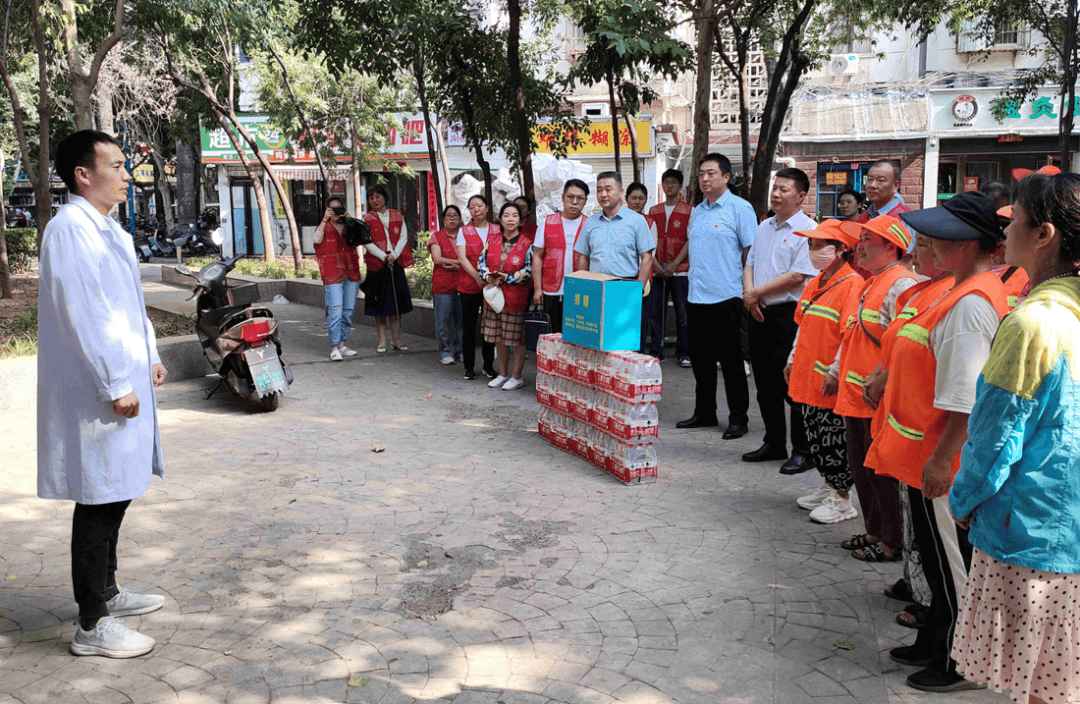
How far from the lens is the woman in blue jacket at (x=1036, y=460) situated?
87.7 inches

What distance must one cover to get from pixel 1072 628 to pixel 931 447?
86 centimetres

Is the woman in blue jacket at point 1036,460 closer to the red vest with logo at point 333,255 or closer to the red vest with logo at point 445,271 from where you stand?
the red vest with logo at point 445,271

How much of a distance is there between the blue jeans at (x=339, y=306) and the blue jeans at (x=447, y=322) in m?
1.00

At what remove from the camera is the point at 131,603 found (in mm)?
3820

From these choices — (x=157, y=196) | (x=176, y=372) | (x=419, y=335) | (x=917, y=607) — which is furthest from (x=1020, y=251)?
(x=157, y=196)

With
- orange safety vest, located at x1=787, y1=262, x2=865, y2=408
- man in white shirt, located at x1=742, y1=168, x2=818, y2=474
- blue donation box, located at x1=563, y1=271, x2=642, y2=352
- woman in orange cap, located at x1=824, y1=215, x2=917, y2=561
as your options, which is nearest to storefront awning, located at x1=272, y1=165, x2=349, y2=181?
blue donation box, located at x1=563, y1=271, x2=642, y2=352

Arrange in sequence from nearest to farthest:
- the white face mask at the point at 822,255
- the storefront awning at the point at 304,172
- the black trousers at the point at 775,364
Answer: the white face mask at the point at 822,255 < the black trousers at the point at 775,364 < the storefront awning at the point at 304,172

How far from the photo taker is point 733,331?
22.3 feet

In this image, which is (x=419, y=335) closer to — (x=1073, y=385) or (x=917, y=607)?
(x=917, y=607)

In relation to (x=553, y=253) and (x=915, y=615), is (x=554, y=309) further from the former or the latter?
(x=915, y=615)

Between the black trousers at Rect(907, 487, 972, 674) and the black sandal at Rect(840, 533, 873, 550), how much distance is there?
40.5 inches

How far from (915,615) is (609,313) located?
2.68 meters

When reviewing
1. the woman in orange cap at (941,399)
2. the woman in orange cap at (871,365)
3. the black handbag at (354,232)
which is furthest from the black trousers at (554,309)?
the woman in orange cap at (941,399)

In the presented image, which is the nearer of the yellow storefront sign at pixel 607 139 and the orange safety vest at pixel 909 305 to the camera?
the orange safety vest at pixel 909 305
